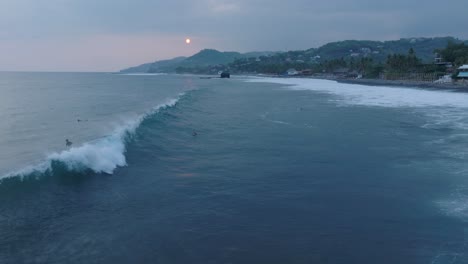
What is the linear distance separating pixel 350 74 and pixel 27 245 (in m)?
135

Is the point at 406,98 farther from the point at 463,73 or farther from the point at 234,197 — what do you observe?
the point at 234,197

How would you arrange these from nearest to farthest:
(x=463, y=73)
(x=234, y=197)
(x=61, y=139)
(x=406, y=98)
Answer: (x=234, y=197)
(x=61, y=139)
(x=406, y=98)
(x=463, y=73)

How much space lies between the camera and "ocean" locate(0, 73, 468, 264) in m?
9.66

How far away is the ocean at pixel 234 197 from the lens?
966 cm

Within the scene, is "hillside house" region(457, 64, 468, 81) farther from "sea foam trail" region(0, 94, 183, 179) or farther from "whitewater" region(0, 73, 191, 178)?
"sea foam trail" region(0, 94, 183, 179)

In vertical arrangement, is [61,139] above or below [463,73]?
below

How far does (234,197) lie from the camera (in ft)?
44.5

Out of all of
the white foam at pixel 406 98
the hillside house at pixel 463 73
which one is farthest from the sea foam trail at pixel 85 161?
the hillside house at pixel 463 73

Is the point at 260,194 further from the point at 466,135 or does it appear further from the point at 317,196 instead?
the point at 466,135

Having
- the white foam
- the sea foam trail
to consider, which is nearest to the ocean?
the sea foam trail

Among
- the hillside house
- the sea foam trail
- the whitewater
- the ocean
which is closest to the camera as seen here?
the ocean

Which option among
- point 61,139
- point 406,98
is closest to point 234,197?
point 61,139

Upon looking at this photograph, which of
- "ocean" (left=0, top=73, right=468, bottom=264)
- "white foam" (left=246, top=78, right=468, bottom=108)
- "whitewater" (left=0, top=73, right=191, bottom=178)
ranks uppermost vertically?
"whitewater" (left=0, top=73, right=191, bottom=178)

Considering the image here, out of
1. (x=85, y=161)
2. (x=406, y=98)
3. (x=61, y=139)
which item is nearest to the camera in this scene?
(x=85, y=161)
